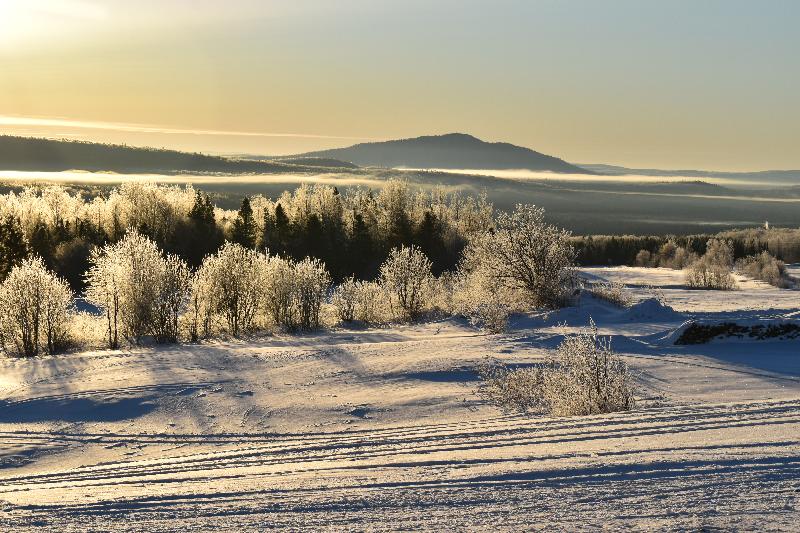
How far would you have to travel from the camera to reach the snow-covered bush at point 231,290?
116ft

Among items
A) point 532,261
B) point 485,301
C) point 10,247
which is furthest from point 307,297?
point 10,247

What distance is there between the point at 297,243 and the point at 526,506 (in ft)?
177

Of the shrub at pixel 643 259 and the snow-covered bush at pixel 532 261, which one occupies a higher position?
the snow-covered bush at pixel 532 261

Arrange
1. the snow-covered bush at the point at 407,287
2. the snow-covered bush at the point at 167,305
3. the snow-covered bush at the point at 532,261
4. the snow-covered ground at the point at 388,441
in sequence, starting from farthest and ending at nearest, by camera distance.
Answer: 1. the snow-covered bush at the point at 407,287
2. the snow-covered bush at the point at 532,261
3. the snow-covered bush at the point at 167,305
4. the snow-covered ground at the point at 388,441

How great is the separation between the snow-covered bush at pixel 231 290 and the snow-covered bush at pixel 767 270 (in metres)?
39.1

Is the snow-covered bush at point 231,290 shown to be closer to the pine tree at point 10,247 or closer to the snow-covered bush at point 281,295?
the snow-covered bush at point 281,295

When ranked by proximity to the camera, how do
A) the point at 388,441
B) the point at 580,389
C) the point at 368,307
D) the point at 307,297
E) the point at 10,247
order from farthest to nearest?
the point at 10,247 → the point at 368,307 → the point at 307,297 → the point at 580,389 → the point at 388,441

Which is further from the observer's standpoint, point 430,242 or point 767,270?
point 430,242

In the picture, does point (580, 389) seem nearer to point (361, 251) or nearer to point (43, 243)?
point (361, 251)

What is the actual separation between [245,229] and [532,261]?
31.6 meters

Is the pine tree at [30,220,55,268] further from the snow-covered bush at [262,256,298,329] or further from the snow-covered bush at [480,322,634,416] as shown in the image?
the snow-covered bush at [480,322,634,416]

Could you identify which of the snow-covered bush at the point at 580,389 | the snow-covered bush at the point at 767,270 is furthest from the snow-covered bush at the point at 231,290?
the snow-covered bush at the point at 767,270

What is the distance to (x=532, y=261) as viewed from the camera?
34.8 meters

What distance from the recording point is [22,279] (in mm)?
31844
